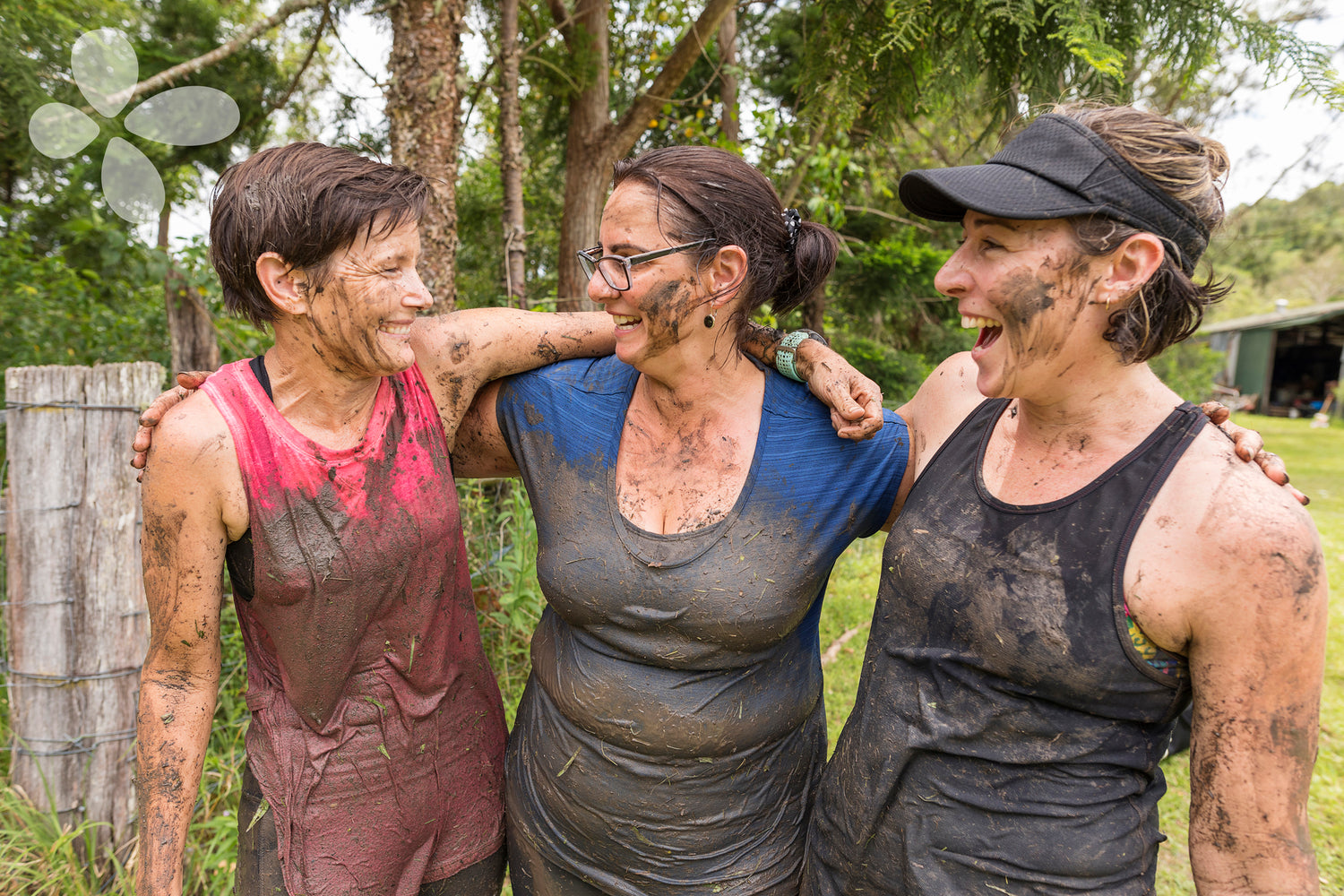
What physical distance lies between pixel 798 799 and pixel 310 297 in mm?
1564

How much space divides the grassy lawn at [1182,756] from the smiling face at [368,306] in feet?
7.37

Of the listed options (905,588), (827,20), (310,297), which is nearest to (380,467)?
(310,297)

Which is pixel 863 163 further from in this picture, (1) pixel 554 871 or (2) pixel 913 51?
(1) pixel 554 871

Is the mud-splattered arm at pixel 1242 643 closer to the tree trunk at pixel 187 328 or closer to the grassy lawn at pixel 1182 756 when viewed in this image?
the grassy lawn at pixel 1182 756

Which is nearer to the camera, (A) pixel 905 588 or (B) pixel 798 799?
(A) pixel 905 588

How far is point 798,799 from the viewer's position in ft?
6.06

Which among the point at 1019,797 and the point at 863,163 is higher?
the point at 863,163

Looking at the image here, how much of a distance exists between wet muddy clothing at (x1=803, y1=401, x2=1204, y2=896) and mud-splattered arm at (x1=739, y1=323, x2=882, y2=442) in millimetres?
207

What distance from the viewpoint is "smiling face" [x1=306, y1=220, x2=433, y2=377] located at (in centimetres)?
157

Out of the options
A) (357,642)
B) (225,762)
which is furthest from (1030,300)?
(225,762)

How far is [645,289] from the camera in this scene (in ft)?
5.65

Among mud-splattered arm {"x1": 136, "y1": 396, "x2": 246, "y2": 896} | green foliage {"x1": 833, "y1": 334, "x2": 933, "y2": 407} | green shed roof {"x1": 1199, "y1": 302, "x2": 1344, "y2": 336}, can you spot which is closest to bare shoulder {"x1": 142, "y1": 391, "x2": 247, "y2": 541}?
mud-splattered arm {"x1": 136, "y1": 396, "x2": 246, "y2": 896}

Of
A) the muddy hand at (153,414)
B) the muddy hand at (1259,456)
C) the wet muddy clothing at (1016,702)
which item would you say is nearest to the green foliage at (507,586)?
the muddy hand at (153,414)

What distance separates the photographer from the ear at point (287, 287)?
1.56 metres
